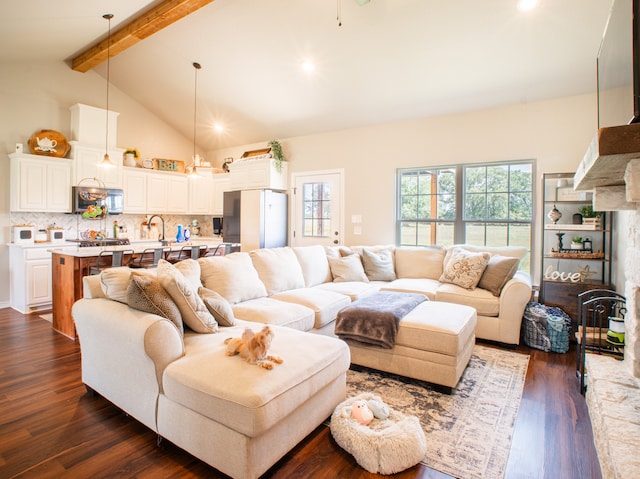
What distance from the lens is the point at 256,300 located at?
10.5 feet

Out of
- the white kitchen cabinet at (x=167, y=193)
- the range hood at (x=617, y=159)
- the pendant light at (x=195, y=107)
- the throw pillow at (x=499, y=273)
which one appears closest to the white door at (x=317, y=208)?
the pendant light at (x=195, y=107)

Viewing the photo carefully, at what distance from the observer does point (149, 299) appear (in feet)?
6.56

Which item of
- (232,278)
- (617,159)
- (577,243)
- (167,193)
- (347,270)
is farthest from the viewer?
(167,193)

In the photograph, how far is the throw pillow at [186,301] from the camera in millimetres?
2104

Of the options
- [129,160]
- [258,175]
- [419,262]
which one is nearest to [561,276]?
[419,262]

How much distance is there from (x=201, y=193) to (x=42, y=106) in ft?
8.98

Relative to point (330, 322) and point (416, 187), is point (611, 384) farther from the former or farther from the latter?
point (416, 187)

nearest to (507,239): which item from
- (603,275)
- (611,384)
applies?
(603,275)

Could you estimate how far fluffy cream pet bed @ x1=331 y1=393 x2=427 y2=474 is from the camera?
1.69m

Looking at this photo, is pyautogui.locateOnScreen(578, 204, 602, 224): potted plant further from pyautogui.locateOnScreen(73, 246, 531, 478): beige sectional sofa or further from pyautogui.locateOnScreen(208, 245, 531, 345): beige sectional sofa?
pyautogui.locateOnScreen(73, 246, 531, 478): beige sectional sofa

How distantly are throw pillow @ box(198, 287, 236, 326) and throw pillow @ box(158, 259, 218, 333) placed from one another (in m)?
0.10

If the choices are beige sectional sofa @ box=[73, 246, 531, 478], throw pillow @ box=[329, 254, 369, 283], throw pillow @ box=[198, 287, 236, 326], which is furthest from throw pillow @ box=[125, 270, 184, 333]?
throw pillow @ box=[329, 254, 369, 283]

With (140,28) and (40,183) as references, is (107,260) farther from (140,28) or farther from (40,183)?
(140,28)

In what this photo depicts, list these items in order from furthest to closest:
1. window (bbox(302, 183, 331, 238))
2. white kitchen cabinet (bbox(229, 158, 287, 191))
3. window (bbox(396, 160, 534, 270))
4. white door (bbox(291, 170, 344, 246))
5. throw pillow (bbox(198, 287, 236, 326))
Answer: white kitchen cabinet (bbox(229, 158, 287, 191)) < window (bbox(302, 183, 331, 238)) < white door (bbox(291, 170, 344, 246)) < window (bbox(396, 160, 534, 270)) < throw pillow (bbox(198, 287, 236, 326))
